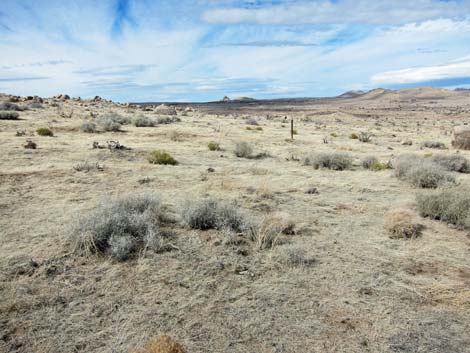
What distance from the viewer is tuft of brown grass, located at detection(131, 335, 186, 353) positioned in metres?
3.77

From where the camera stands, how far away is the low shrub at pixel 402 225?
7.29 m

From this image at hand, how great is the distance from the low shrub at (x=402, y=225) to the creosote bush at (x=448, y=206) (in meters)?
0.77

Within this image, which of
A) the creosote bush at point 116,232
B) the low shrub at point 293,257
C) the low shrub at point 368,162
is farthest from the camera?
the low shrub at point 368,162

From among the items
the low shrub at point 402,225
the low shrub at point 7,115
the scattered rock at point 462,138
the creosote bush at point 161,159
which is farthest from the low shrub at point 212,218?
the low shrub at point 7,115

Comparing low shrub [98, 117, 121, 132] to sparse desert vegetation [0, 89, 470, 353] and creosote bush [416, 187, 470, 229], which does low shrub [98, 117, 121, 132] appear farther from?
creosote bush [416, 187, 470, 229]

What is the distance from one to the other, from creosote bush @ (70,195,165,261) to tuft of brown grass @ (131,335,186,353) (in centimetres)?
210

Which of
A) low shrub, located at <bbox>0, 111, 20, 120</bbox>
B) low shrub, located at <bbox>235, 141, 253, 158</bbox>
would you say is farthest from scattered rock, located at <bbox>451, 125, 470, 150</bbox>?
low shrub, located at <bbox>0, 111, 20, 120</bbox>

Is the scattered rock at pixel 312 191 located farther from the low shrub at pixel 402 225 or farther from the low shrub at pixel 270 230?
the low shrub at pixel 270 230

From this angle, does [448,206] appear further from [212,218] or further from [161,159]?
[161,159]

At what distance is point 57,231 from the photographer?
650 cm

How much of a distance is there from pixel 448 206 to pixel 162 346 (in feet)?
23.2

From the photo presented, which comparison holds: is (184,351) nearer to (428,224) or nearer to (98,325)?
(98,325)

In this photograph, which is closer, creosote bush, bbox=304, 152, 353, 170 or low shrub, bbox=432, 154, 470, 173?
low shrub, bbox=432, 154, 470, 173

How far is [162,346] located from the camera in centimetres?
379
